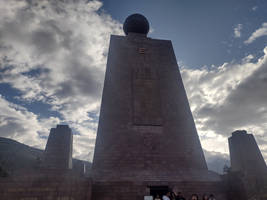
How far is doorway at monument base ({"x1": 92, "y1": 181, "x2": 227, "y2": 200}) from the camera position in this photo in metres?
8.84

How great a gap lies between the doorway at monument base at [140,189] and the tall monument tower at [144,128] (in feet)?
0.13

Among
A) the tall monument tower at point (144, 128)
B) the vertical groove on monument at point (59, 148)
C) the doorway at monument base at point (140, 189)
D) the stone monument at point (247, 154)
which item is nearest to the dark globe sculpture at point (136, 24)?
the tall monument tower at point (144, 128)

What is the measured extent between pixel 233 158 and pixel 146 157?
16908 mm

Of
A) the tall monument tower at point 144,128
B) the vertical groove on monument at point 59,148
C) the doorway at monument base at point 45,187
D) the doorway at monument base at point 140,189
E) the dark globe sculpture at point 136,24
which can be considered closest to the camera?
the doorway at monument base at point 45,187

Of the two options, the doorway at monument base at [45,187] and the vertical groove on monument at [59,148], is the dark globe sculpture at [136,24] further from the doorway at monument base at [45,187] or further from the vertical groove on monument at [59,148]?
the doorway at monument base at [45,187]

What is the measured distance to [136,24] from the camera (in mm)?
15805

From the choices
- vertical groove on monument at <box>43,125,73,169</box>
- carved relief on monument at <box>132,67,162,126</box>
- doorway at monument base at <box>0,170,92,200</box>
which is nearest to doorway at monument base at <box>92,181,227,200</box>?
doorway at monument base at <box>0,170,92,200</box>

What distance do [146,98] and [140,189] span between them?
563 centimetres

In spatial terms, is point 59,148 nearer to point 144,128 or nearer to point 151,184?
point 144,128

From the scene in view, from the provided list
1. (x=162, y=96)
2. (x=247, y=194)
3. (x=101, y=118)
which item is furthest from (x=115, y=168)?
(x=247, y=194)

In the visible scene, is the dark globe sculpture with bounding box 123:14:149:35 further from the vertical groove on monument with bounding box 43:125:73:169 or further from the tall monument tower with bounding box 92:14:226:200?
the vertical groove on monument with bounding box 43:125:73:169

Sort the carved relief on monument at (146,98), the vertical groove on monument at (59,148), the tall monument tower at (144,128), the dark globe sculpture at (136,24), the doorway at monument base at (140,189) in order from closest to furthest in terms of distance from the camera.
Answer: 1. the doorway at monument base at (140,189)
2. the tall monument tower at (144,128)
3. the carved relief on monument at (146,98)
4. the dark globe sculpture at (136,24)
5. the vertical groove on monument at (59,148)

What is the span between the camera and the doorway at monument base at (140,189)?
884 cm

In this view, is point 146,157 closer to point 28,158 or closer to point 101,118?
point 101,118
